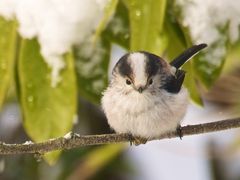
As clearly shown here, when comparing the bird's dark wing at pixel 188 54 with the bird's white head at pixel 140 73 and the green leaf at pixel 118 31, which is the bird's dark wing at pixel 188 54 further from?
the green leaf at pixel 118 31

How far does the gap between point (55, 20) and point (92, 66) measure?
8.5 inches

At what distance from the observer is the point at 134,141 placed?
2615 millimetres

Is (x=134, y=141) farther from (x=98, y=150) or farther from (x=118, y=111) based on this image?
(x=98, y=150)

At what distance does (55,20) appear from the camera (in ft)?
8.85

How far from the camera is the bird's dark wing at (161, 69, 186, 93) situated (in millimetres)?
2738

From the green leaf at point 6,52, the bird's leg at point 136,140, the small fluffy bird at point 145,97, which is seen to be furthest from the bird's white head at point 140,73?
the green leaf at point 6,52

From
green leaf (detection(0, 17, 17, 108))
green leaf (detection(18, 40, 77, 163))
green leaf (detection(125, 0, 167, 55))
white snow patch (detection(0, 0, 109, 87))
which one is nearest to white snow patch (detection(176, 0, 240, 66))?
green leaf (detection(125, 0, 167, 55))

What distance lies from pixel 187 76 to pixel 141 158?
84.6 inches

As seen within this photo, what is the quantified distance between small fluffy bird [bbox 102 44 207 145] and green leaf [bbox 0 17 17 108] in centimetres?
41

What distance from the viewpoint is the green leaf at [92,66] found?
266cm

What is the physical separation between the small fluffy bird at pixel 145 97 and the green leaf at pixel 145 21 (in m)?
0.17

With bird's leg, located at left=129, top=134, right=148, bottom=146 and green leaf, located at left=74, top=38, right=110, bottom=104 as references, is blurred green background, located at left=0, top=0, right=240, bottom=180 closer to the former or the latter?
green leaf, located at left=74, top=38, right=110, bottom=104

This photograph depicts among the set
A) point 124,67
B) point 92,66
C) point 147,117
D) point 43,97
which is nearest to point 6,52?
point 43,97

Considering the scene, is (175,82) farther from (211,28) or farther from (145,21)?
(145,21)
